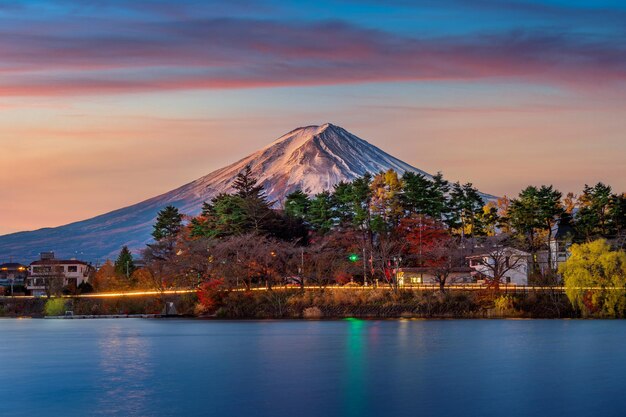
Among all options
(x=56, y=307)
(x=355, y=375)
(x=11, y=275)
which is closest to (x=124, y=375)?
(x=355, y=375)

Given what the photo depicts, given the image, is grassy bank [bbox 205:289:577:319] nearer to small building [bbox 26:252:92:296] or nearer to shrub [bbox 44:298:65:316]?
shrub [bbox 44:298:65:316]

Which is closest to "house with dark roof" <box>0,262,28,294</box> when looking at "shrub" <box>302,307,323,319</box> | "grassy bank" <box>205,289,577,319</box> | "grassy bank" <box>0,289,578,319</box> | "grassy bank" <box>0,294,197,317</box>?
"grassy bank" <box>0,294,197,317</box>

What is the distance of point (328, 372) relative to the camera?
4275 cm

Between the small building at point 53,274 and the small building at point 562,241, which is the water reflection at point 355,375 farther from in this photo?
the small building at point 53,274

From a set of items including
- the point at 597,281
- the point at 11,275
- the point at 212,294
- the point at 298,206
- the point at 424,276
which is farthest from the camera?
the point at 11,275

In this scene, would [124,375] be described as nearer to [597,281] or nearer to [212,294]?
[597,281]

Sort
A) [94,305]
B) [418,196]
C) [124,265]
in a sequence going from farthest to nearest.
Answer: [124,265] < [94,305] < [418,196]

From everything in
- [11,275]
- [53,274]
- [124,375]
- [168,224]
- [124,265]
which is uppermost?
[168,224]

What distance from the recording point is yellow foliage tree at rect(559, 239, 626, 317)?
2886 inches

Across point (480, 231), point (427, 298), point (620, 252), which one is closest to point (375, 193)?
point (480, 231)

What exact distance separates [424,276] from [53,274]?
61365 millimetres

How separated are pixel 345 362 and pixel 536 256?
5450 centimetres

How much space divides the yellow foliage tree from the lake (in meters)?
4.43

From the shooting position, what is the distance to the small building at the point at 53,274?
130 m
